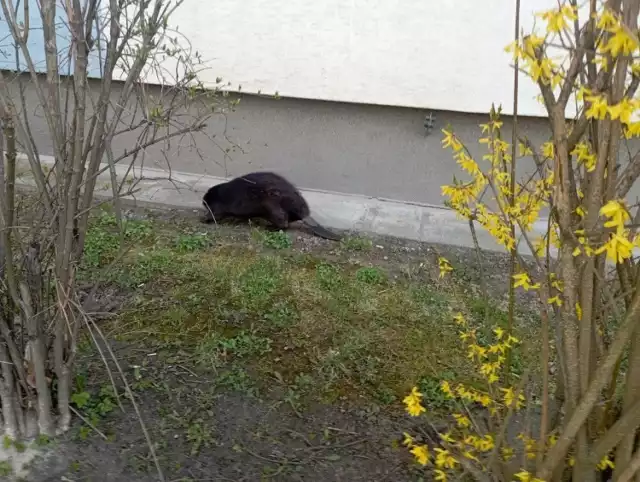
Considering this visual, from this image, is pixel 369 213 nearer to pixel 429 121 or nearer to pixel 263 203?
pixel 429 121

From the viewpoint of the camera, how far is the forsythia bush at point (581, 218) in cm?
147

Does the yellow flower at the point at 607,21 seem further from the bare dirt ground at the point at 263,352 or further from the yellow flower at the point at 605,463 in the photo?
the yellow flower at the point at 605,463

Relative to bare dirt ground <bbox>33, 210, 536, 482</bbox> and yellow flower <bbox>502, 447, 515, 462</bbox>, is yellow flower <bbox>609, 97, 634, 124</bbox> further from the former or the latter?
yellow flower <bbox>502, 447, 515, 462</bbox>

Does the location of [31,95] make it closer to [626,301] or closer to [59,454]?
[59,454]

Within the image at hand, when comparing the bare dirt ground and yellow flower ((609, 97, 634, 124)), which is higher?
yellow flower ((609, 97, 634, 124))

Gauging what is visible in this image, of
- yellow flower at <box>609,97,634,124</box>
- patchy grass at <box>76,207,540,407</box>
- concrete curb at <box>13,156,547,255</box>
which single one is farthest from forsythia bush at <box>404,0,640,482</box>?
concrete curb at <box>13,156,547,255</box>

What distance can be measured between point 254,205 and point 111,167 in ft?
10.4

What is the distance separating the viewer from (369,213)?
6.22 meters

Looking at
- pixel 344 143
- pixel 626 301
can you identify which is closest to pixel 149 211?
pixel 344 143

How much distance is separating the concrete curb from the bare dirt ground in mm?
338

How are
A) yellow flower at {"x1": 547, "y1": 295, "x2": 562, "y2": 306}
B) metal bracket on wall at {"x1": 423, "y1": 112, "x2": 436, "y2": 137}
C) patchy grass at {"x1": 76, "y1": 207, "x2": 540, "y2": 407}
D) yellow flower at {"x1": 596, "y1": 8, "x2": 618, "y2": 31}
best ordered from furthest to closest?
metal bracket on wall at {"x1": 423, "y1": 112, "x2": 436, "y2": 137}
patchy grass at {"x1": 76, "y1": 207, "x2": 540, "y2": 407}
yellow flower at {"x1": 547, "y1": 295, "x2": 562, "y2": 306}
yellow flower at {"x1": 596, "y1": 8, "x2": 618, "y2": 31}

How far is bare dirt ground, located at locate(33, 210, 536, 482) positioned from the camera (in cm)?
268

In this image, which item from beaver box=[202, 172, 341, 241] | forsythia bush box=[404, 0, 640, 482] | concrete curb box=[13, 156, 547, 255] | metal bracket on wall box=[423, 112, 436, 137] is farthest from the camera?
metal bracket on wall box=[423, 112, 436, 137]

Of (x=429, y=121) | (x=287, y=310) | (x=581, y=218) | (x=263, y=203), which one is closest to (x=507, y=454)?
(x=581, y=218)
